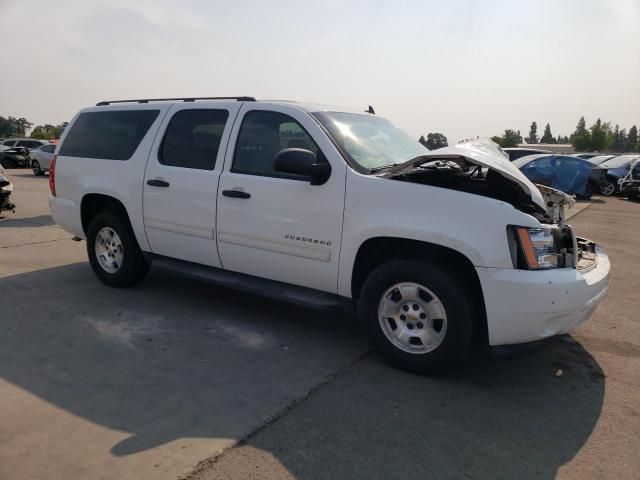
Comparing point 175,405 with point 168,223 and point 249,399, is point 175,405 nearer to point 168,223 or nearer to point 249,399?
point 249,399

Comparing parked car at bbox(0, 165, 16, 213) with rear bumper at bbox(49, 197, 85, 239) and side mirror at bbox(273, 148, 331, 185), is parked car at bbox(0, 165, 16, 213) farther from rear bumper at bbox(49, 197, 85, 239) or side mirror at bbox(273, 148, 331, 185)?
side mirror at bbox(273, 148, 331, 185)

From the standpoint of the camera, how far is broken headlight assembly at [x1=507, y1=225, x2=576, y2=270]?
3299 millimetres

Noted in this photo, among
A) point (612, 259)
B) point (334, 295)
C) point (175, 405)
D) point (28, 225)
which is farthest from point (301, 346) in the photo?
point (28, 225)

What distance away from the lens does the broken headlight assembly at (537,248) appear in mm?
3299

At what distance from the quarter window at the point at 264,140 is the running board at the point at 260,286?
0.90 m

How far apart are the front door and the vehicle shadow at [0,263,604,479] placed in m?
0.61

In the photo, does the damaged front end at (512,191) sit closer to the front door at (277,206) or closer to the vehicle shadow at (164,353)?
the front door at (277,206)

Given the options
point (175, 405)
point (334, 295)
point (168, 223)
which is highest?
point (168, 223)

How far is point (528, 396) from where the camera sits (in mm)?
3480

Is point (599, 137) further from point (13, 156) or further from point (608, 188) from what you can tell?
point (13, 156)

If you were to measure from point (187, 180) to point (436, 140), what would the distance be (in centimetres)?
320

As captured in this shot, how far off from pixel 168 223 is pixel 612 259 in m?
6.54

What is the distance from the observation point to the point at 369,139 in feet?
14.6

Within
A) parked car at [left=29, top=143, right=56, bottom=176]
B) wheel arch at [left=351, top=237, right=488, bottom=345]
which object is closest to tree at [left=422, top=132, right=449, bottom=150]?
wheel arch at [left=351, top=237, right=488, bottom=345]
